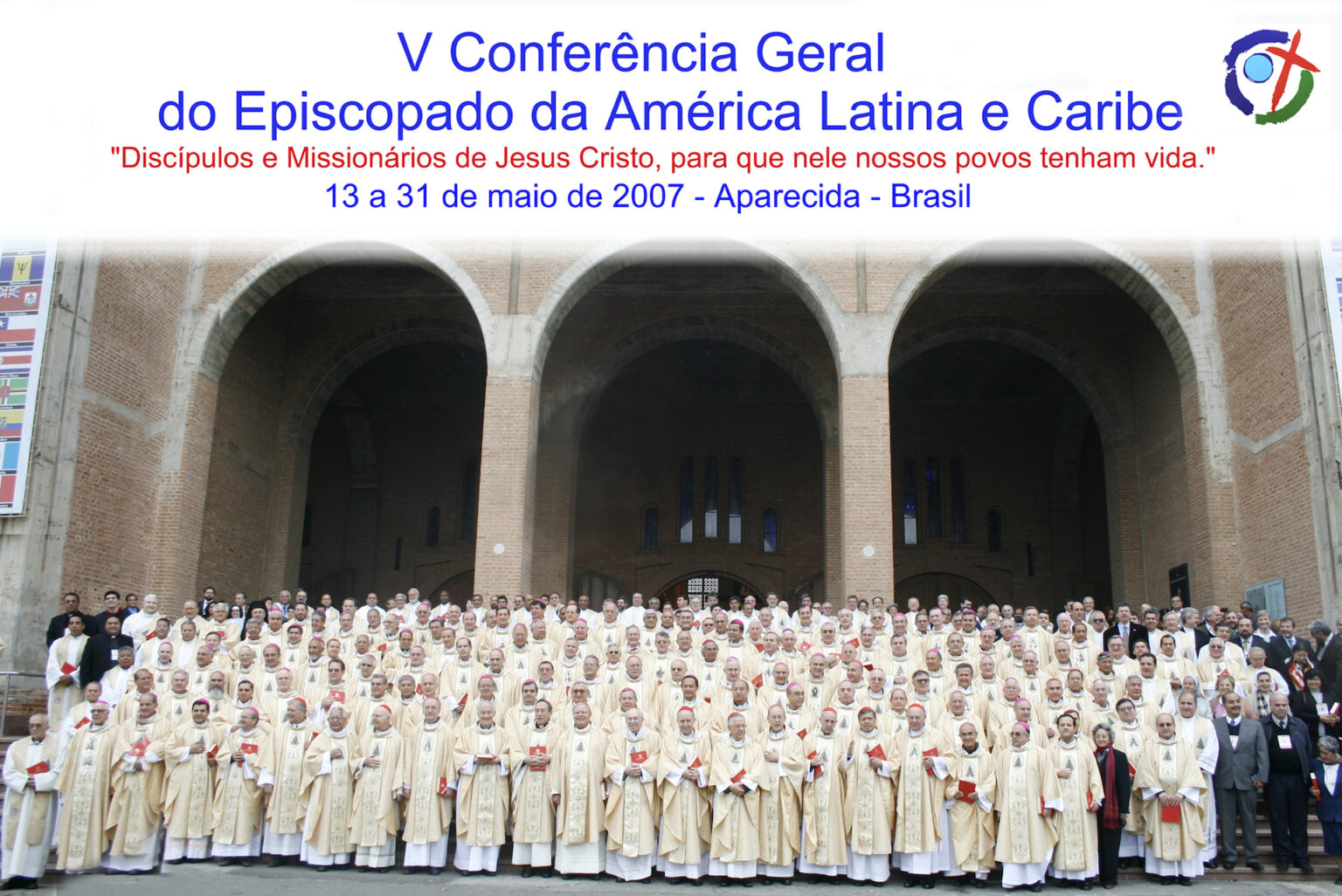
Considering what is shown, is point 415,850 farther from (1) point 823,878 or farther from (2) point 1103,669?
(2) point 1103,669

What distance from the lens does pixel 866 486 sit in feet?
49.1

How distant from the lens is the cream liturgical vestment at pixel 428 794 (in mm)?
8867

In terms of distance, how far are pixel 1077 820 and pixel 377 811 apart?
5.58m

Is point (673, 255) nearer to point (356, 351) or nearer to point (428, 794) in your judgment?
point (356, 351)

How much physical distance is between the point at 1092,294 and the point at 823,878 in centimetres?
1303

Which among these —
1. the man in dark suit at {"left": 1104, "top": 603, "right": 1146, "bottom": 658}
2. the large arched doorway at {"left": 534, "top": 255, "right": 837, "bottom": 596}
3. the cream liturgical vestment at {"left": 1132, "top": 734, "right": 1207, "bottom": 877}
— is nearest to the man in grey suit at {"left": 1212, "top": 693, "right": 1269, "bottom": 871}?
the cream liturgical vestment at {"left": 1132, "top": 734, "right": 1207, "bottom": 877}

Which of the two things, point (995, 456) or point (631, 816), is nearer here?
point (631, 816)

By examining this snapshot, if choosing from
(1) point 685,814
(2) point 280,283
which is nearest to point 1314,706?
(1) point 685,814

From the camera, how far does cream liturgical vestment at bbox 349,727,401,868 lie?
351 inches

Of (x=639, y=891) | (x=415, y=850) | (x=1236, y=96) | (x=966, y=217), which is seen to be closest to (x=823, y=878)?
(x=639, y=891)

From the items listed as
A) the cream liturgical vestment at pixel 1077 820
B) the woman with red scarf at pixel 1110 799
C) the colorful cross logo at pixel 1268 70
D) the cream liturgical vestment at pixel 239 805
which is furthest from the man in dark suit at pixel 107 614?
the colorful cross logo at pixel 1268 70

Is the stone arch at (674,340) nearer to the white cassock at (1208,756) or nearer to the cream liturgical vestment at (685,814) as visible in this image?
the white cassock at (1208,756)

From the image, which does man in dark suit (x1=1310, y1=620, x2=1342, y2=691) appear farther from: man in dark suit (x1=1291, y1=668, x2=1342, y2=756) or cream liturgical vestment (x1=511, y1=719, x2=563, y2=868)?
cream liturgical vestment (x1=511, y1=719, x2=563, y2=868)

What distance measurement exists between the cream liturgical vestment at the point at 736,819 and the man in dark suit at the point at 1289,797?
4.08m
